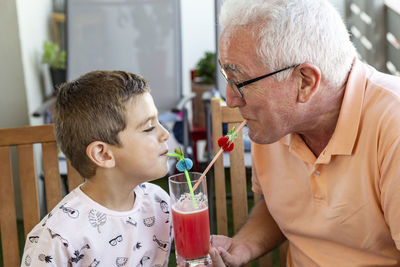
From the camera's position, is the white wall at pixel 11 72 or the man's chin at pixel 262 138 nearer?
the man's chin at pixel 262 138

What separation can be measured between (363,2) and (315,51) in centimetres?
316

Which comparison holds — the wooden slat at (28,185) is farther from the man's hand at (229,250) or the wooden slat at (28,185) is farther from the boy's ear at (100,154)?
the man's hand at (229,250)

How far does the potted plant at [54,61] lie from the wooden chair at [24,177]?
2.20 metres

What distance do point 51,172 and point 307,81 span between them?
84 cm

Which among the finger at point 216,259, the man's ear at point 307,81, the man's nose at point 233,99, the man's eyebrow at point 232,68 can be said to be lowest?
the finger at point 216,259

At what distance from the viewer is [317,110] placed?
1.31 meters

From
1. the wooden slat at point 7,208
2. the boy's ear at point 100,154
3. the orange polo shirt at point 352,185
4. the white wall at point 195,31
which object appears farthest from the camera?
the white wall at point 195,31

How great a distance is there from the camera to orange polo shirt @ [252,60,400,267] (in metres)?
1.21

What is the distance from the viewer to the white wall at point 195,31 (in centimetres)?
465

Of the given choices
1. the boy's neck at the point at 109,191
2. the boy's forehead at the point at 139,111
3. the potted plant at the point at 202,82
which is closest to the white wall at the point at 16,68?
the potted plant at the point at 202,82

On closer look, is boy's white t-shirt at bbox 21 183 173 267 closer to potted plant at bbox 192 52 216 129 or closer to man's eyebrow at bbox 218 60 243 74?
man's eyebrow at bbox 218 60 243 74

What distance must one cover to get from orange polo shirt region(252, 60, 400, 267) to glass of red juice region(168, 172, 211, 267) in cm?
25

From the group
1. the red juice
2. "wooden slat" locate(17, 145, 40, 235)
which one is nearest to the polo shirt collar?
the red juice

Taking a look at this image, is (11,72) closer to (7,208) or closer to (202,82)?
(202,82)
